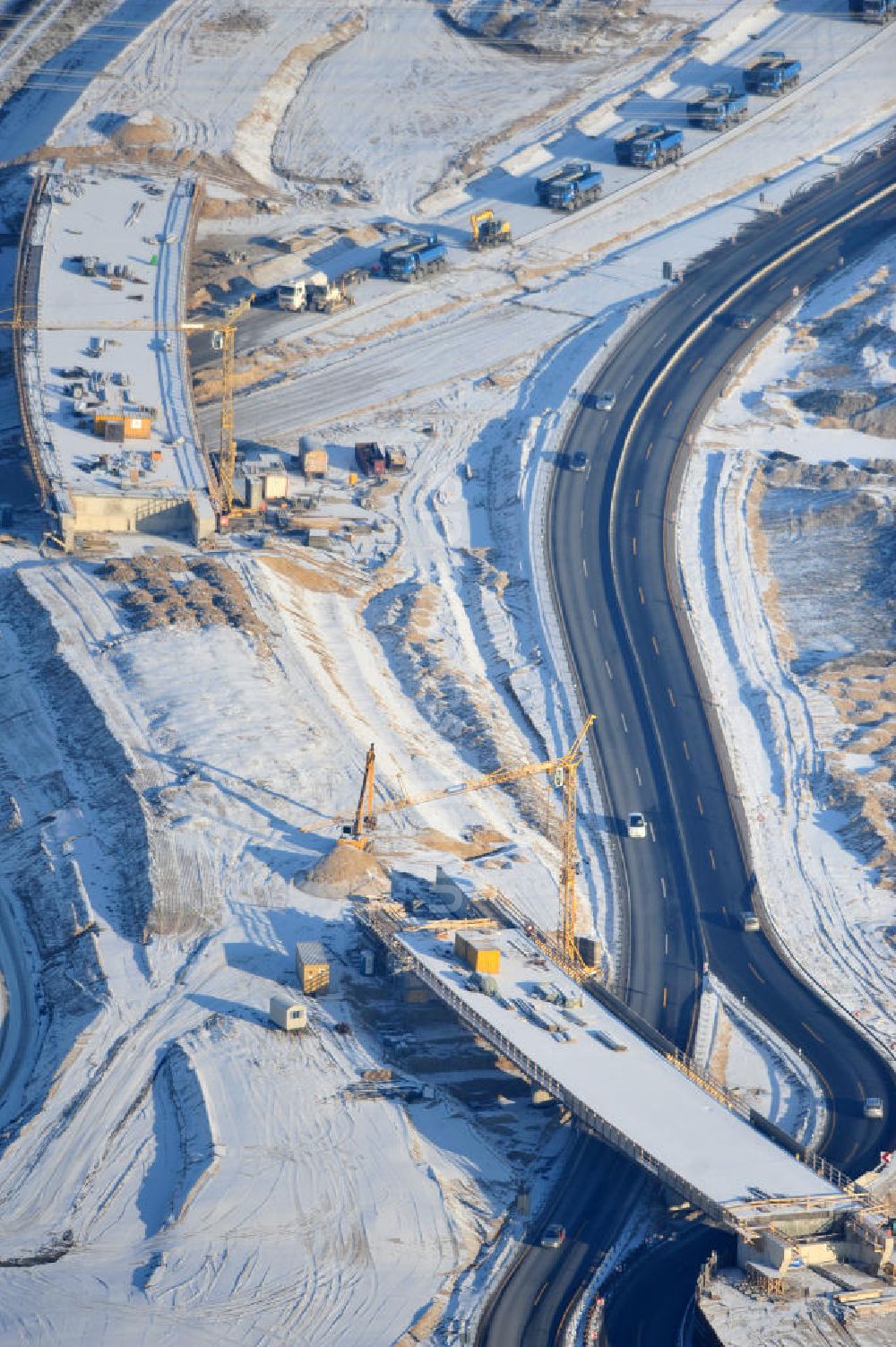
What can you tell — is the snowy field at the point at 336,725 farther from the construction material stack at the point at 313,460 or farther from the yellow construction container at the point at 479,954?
the yellow construction container at the point at 479,954

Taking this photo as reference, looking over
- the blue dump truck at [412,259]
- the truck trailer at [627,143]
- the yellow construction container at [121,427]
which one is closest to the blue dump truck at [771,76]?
the truck trailer at [627,143]

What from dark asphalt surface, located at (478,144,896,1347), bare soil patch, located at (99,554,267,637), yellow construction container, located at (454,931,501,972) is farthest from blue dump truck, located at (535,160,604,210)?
yellow construction container, located at (454,931,501,972)

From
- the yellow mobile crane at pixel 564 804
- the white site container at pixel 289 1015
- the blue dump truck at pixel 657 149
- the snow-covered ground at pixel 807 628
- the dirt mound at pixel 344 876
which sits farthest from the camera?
the blue dump truck at pixel 657 149

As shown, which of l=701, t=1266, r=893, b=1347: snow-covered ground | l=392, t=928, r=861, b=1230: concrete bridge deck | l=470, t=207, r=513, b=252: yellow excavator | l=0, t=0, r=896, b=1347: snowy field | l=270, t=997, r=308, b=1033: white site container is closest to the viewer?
l=701, t=1266, r=893, b=1347: snow-covered ground

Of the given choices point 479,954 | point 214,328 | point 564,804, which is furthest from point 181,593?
point 479,954

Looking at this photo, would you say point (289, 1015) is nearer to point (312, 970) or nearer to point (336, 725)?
point (312, 970)

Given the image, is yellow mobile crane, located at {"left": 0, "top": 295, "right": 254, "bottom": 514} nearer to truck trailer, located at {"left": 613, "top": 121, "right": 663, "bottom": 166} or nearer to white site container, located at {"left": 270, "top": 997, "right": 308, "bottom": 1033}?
truck trailer, located at {"left": 613, "top": 121, "right": 663, "bottom": 166}

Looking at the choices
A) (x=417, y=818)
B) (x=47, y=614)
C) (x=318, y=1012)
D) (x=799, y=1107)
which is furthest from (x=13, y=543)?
(x=799, y=1107)
